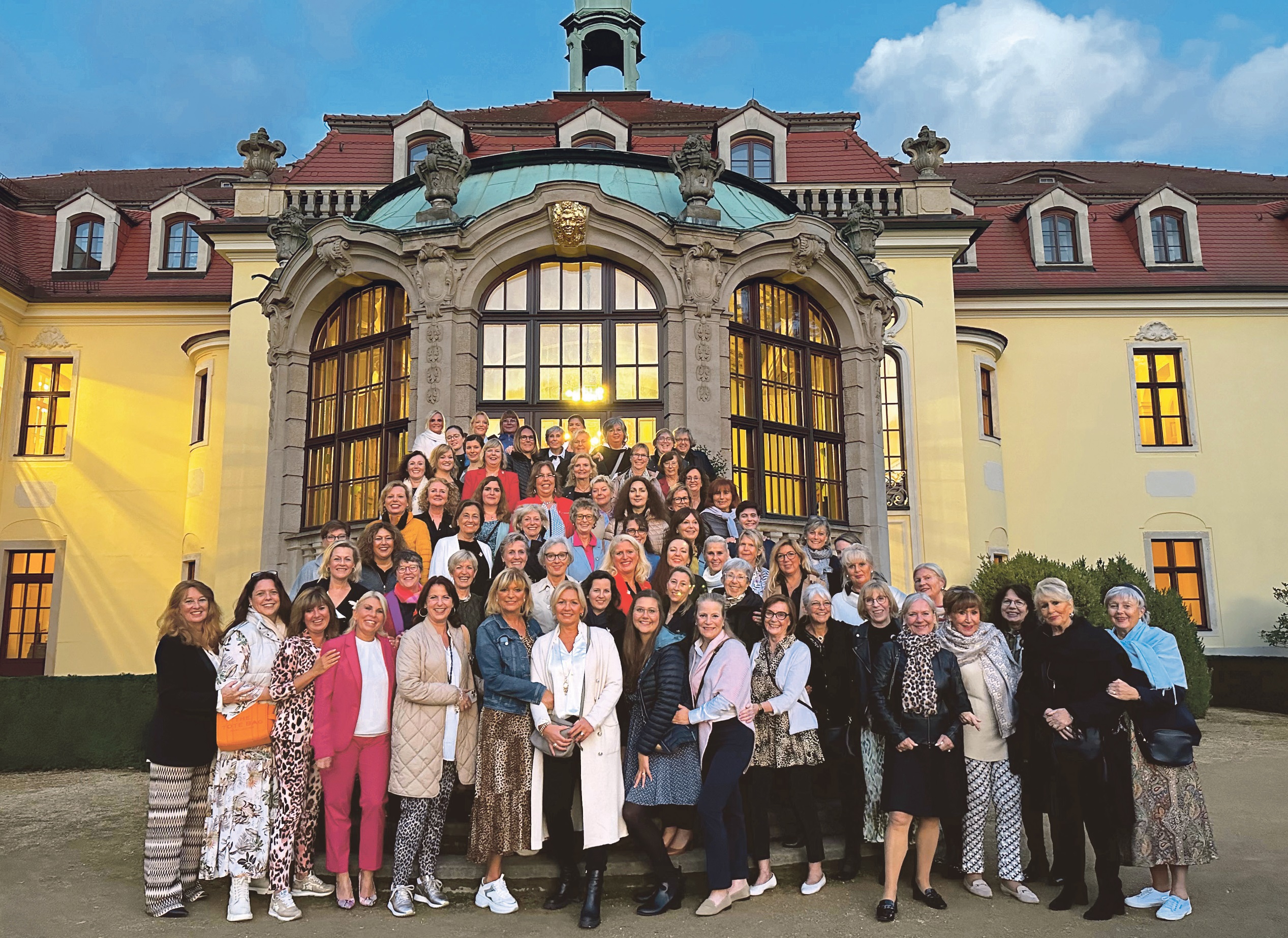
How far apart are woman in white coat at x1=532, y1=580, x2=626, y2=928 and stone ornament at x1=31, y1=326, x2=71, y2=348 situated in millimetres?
22202

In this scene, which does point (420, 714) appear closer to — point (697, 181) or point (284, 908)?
point (284, 908)

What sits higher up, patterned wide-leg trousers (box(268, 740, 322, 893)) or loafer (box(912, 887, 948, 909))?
patterned wide-leg trousers (box(268, 740, 322, 893))

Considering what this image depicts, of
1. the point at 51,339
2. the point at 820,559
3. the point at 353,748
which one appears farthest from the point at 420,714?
the point at 51,339

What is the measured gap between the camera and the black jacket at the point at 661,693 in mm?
5711

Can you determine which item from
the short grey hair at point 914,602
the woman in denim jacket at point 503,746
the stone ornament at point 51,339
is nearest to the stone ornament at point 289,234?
the woman in denim jacket at point 503,746

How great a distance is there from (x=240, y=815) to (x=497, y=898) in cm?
162

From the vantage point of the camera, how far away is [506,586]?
5.91 m

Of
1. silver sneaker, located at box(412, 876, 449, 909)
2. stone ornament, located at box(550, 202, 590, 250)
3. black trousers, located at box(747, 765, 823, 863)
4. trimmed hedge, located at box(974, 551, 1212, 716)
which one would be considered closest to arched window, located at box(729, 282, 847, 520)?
stone ornament, located at box(550, 202, 590, 250)

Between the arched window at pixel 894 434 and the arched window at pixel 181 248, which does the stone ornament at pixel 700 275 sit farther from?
the arched window at pixel 181 248

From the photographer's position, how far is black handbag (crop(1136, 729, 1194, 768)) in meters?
5.67

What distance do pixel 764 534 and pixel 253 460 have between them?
12.6 m

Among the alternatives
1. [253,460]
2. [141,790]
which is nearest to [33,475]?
[253,460]

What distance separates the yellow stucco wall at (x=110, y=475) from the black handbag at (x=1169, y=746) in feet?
69.9

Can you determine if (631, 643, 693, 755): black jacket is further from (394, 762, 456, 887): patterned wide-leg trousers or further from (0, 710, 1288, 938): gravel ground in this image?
(394, 762, 456, 887): patterned wide-leg trousers
